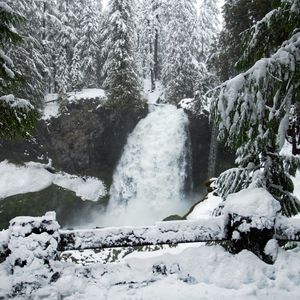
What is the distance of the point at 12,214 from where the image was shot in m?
23.2

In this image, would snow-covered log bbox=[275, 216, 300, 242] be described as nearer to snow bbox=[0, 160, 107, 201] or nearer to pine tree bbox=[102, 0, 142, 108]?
snow bbox=[0, 160, 107, 201]

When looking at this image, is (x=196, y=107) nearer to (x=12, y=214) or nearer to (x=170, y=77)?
(x=170, y=77)

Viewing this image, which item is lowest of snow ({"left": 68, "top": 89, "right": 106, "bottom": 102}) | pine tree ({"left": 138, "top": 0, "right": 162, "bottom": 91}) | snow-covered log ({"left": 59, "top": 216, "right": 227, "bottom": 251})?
snow-covered log ({"left": 59, "top": 216, "right": 227, "bottom": 251})

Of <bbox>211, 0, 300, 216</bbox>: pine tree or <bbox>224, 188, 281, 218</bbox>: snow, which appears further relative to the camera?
<bbox>224, 188, 281, 218</bbox>: snow

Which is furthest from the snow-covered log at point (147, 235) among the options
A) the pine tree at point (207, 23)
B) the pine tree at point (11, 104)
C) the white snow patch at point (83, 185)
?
the pine tree at point (207, 23)

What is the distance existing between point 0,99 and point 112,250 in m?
10.9

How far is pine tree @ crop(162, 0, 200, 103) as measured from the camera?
33781mm

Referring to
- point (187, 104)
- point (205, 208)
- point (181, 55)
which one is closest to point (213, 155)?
point (187, 104)

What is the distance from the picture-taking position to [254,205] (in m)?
5.62

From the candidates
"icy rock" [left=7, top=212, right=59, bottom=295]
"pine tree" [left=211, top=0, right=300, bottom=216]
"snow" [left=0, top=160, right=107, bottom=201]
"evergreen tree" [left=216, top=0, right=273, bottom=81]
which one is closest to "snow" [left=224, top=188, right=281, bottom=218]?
"pine tree" [left=211, top=0, right=300, bottom=216]

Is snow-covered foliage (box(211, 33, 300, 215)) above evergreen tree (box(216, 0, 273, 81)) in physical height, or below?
below

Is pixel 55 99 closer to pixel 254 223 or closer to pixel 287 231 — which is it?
pixel 254 223

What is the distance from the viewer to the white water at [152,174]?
25.0m

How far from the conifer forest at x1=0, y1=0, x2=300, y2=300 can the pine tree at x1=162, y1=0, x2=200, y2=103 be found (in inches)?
7.6
